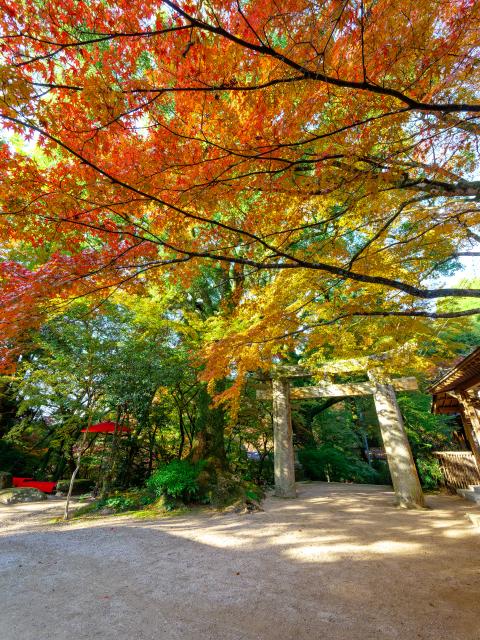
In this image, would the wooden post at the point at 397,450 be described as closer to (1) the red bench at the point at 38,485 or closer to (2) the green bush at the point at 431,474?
(2) the green bush at the point at 431,474

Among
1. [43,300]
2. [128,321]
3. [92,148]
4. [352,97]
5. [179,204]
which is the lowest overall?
[43,300]

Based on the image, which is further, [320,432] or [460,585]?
[320,432]

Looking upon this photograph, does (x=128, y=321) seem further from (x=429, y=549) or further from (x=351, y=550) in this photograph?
(x=429, y=549)

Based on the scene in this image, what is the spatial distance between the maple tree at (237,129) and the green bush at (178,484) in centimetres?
528

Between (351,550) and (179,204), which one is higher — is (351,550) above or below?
below

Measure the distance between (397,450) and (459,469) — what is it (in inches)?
123

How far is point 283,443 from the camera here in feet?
26.4

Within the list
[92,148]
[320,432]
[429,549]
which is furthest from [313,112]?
[320,432]

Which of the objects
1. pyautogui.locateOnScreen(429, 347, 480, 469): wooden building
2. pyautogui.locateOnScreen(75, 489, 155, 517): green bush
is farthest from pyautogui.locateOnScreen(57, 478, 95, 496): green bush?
pyautogui.locateOnScreen(429, 347, 480, 469): wooden building

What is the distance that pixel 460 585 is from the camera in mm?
2875

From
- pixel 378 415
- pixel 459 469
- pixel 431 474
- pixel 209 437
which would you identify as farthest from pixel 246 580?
pixel 431 474

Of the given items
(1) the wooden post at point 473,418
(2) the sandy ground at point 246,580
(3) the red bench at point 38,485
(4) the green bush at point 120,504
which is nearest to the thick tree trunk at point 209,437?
(4) the green bush at point 120,504

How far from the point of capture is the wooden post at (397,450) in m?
6.45

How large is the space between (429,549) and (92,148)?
19.9 ft
